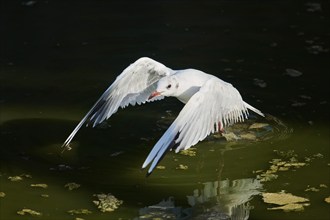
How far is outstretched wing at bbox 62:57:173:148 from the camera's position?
14.8 ft

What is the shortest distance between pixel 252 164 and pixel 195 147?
41 centimetres

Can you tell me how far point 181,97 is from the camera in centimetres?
456

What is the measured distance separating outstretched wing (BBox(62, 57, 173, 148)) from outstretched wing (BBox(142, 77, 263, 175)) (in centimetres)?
47

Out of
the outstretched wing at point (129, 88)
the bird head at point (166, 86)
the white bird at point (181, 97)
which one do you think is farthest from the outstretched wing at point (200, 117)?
the outstretched wing at point (129, 88)

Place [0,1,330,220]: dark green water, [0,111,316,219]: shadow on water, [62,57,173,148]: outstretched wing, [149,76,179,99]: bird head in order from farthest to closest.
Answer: [62,57,173,148]: outstretched wing
[149,76,179,99]: bird head
[0,1,330,220]: dark green water
[0,111,316,219]: shadow on water

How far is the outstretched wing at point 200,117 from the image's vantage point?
3.73 meters

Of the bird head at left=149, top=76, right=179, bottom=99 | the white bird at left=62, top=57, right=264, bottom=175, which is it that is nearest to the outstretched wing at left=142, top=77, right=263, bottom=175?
the white bird at left=62, top=57, right=264, bottom=175

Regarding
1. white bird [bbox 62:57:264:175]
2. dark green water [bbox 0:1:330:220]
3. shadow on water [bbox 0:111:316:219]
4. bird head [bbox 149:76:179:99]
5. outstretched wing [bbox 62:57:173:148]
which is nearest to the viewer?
white bird [bbox 62:57:264:175]

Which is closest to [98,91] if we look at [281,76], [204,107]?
[281,76]

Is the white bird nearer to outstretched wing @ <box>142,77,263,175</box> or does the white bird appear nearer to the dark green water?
outstretched wing @ <box>142,77,263,175</box>

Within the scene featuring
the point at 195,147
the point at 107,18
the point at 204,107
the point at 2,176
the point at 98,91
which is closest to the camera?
the point at 204,107

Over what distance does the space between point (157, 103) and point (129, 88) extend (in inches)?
38.7

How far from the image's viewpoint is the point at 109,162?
15.4 feet

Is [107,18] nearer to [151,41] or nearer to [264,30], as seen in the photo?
[151,41]
